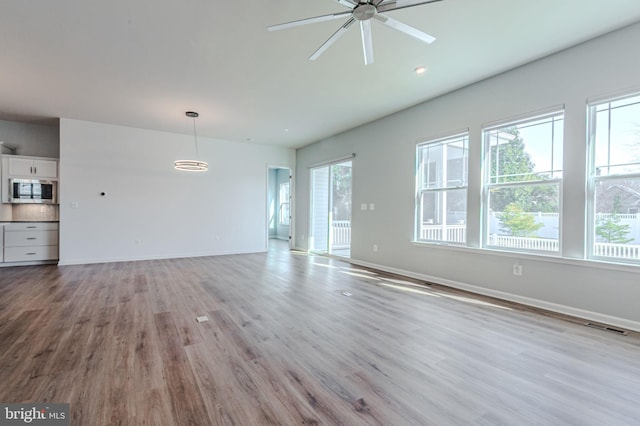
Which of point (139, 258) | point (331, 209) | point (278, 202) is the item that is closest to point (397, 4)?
point (331, 209)

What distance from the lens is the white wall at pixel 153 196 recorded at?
601 cm

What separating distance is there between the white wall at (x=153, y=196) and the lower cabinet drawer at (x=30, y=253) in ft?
1.33

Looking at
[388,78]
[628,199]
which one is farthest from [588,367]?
[388,78]

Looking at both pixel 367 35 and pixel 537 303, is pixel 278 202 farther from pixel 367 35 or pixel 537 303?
pixel 367 35

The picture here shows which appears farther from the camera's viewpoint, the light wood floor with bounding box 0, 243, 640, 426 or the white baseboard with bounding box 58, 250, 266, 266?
the white baseboard with bounding box 58, 250, 266, 266

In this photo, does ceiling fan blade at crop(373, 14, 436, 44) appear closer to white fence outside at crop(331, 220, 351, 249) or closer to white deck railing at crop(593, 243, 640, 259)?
white deck railing at crop(593, 243, 640, 259)

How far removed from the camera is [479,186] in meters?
4.13

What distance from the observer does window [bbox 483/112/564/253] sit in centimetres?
347

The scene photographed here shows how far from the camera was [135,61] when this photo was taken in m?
3.53

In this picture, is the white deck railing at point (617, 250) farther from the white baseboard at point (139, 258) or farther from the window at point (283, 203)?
the window at point (283, 203)

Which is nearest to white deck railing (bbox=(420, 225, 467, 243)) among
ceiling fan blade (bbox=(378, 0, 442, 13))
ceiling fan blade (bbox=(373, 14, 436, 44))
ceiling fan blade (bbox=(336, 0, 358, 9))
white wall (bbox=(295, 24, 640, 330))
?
white wall (bbox=(295, 24, 640, 330))

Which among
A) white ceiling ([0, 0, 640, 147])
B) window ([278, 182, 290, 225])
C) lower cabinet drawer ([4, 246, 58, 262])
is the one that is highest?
white ceiling ([0, 0, 640, 147])

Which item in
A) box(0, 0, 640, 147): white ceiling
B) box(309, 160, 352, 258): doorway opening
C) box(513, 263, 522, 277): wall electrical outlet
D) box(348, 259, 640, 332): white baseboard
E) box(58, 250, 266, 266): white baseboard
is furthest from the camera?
box(309, 160, 352, 258): doorway opening

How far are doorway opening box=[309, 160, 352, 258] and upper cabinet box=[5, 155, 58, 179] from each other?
18.6ft
